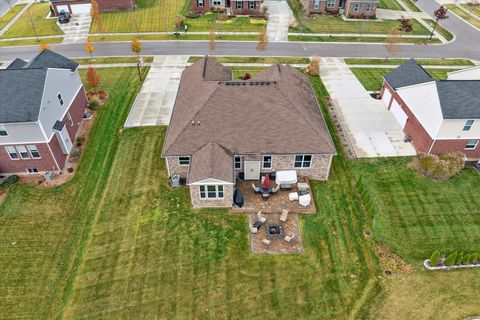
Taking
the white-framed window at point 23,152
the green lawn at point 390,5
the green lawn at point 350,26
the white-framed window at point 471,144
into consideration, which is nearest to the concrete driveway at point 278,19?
the green lawn at point 350,26

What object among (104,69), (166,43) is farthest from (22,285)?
(166,43)

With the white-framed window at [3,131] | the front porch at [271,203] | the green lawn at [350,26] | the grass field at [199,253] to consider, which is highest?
the white-framed window at [3,131]

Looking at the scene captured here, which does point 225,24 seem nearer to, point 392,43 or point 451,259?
point 392,43

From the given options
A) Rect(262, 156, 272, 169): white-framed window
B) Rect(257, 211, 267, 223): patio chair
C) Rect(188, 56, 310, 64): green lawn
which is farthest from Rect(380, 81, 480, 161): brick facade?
Rect(188, 56, 310, 64): green lawn

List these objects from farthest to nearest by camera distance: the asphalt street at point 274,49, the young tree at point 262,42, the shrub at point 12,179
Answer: the asphalt street at point 274,49, the young tree at point 262,42, the shrub at point 12,179

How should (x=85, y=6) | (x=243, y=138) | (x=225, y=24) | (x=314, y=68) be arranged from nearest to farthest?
(x=243, y=138) → (x=314, y=68) → (x=225, y=24) → (x=85, y=6)

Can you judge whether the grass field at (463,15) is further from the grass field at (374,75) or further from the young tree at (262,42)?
the young tree at (262,42)

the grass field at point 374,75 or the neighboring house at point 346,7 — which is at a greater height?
the neighboring house at point 346,7

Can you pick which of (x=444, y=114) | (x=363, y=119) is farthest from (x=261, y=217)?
(x=363, y=119)
